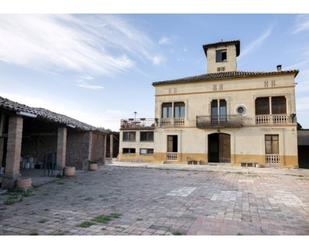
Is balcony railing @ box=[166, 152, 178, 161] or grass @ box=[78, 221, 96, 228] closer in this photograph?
grass @ box=[78, 221, 96, 228]

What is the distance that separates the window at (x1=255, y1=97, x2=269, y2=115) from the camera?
1986 cm

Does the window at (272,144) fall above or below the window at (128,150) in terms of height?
above

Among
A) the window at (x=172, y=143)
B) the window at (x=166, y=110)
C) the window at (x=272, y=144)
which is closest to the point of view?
the window at (x=272, y=144)

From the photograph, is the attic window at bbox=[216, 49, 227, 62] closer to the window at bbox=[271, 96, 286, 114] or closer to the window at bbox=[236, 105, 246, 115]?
the window at bbox=[236, 105, 246, 115]

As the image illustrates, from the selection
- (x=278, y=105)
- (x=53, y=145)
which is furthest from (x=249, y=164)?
(x=53, y=145)

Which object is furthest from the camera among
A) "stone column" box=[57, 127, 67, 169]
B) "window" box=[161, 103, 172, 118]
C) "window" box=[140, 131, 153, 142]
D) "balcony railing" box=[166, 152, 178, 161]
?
"window" box=[140, 131, 153, 142]

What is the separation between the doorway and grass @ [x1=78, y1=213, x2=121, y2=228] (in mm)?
17146

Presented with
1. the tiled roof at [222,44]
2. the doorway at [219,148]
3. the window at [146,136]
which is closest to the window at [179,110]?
the doorway at [219,148]

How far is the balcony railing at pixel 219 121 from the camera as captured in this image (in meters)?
19.9

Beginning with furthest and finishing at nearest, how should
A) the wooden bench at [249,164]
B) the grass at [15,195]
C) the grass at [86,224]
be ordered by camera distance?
the wooden bench at [249,164], the grass at [15,195], the grass at [86,224]

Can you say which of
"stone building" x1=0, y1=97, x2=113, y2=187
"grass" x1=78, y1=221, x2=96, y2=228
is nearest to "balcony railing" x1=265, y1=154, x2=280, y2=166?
"stone building" x1=0, y1=97, x2=113, y2=187

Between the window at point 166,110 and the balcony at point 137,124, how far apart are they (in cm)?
387

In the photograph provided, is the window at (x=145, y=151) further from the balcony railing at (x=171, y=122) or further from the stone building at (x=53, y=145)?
the stone building at (x=53, y=145)

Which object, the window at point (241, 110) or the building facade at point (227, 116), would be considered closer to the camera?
the building facade at point (227, 116)
